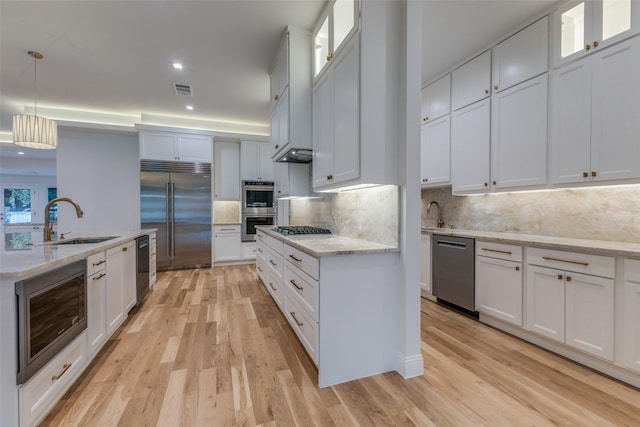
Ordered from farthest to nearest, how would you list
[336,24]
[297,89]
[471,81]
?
[471,81] < [297,89] < [336,24]

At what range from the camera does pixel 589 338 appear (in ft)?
6.33

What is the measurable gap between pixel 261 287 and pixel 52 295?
8.82ft

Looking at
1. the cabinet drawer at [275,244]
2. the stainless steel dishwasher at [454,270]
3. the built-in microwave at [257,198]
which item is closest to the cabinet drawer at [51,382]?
the cabinet drawer at [275,244]

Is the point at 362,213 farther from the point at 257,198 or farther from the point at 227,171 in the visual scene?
the point at 227,171

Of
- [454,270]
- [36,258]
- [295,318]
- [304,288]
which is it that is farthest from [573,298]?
[36,258]

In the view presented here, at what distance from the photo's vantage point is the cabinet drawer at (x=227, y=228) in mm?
5527

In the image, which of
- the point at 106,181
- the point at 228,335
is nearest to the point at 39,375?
the point at 228,335

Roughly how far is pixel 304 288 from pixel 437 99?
310 centimetres

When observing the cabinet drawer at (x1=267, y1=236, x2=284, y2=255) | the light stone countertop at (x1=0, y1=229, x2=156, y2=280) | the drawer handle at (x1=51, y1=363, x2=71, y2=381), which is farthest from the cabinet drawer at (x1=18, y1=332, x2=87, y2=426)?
the cabinet drawer at (x1=267, y1=236, x2=284, y2=255)

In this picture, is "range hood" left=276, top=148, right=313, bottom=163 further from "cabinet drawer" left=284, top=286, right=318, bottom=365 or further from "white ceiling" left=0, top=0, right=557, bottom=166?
"cabinet drawer" left=284, top=286, right=318, bottom=365

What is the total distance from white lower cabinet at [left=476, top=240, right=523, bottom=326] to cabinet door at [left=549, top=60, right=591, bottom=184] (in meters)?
0.78

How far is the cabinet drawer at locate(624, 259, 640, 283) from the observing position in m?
1.71

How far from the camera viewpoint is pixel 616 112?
2029mm

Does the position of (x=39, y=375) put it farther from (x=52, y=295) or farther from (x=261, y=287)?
(x=261, y=287)
